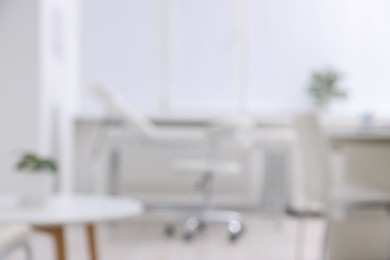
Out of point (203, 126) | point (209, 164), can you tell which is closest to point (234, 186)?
point (203, 126)

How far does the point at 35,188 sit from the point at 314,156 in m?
1.26

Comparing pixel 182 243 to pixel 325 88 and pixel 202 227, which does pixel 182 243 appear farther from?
pixel 325 88

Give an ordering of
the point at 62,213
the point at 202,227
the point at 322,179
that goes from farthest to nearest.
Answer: the point at 202,227, the point at 322,179, the point at 62,213

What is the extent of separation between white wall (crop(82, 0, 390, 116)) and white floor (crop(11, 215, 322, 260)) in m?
1.20

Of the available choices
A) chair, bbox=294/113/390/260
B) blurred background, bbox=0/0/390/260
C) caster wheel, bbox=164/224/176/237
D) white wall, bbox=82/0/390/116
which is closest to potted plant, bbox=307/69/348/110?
blurred background, bbox=0/0/390/260

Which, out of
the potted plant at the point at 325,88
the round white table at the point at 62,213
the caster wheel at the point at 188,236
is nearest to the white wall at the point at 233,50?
the potted plant at the point at 325,88

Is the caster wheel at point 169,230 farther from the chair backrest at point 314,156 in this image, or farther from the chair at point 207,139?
the chair backrest at point 314,156

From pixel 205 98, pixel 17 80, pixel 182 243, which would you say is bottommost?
pixel 182 243

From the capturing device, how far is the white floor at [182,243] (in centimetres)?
384

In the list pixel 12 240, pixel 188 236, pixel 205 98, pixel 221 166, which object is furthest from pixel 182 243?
pixel 12 240

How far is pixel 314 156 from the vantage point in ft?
9.87

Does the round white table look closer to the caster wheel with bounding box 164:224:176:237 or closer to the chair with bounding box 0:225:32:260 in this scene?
the chair with bounding box 0:225:32:260

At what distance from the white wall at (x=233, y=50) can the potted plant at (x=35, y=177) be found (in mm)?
3428

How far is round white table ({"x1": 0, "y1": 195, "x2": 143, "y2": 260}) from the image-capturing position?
6.59 feet
